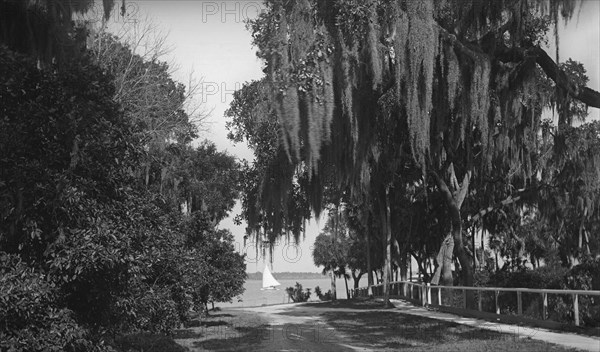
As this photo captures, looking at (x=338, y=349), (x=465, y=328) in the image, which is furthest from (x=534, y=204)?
(x=338, y=349)

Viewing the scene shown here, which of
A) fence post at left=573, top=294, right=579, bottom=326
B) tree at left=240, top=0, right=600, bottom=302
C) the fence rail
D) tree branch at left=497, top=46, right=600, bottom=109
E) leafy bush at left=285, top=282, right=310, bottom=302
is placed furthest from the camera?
leafy bush at left=285, top=282, right=310, bottom=302

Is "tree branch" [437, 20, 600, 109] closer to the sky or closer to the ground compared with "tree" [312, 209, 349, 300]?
closer to the sky

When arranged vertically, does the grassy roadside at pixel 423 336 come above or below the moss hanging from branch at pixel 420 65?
below

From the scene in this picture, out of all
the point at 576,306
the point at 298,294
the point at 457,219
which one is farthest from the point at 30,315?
the point at 298,294

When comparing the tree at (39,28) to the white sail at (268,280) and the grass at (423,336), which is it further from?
the white sail at (268,280)

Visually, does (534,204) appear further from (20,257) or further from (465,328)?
(20,257)

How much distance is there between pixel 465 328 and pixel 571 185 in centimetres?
1281

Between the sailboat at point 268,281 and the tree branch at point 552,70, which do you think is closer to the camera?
the tree branch at point 552,70

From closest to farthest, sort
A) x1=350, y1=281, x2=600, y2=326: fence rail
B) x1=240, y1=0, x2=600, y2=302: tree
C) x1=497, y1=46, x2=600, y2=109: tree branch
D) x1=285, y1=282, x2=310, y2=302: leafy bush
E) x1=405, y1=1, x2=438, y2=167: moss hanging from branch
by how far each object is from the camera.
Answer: x1=240, y1=0, x2=600, y2=302: tree
x1=405, y1=1, x2=438, y2=167: moss hanging from branch
x1=497, y1=46, x2=600, y2=109: tree branch
x1=350, y1=281, x2=600, y2=326: fence rail
x1=285, y1=282, x2=310, y2=302: leafy bush

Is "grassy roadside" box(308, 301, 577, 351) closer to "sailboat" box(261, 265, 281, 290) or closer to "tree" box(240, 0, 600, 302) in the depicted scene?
"tree" box(240, 0, 600, 302)

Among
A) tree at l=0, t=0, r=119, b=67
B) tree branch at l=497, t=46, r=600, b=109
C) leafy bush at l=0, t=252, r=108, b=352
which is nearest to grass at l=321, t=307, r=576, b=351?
tree branch at l=497, t=46, r=600, b=109

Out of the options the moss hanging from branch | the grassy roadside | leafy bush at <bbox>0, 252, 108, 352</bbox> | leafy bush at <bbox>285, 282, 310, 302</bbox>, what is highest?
the moss hanging from branch

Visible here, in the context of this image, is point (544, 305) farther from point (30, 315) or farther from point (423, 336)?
point (30, 315)

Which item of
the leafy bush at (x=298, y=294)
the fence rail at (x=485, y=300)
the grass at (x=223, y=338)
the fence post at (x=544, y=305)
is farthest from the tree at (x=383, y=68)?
the leafy bush at (x=298, y=294)
